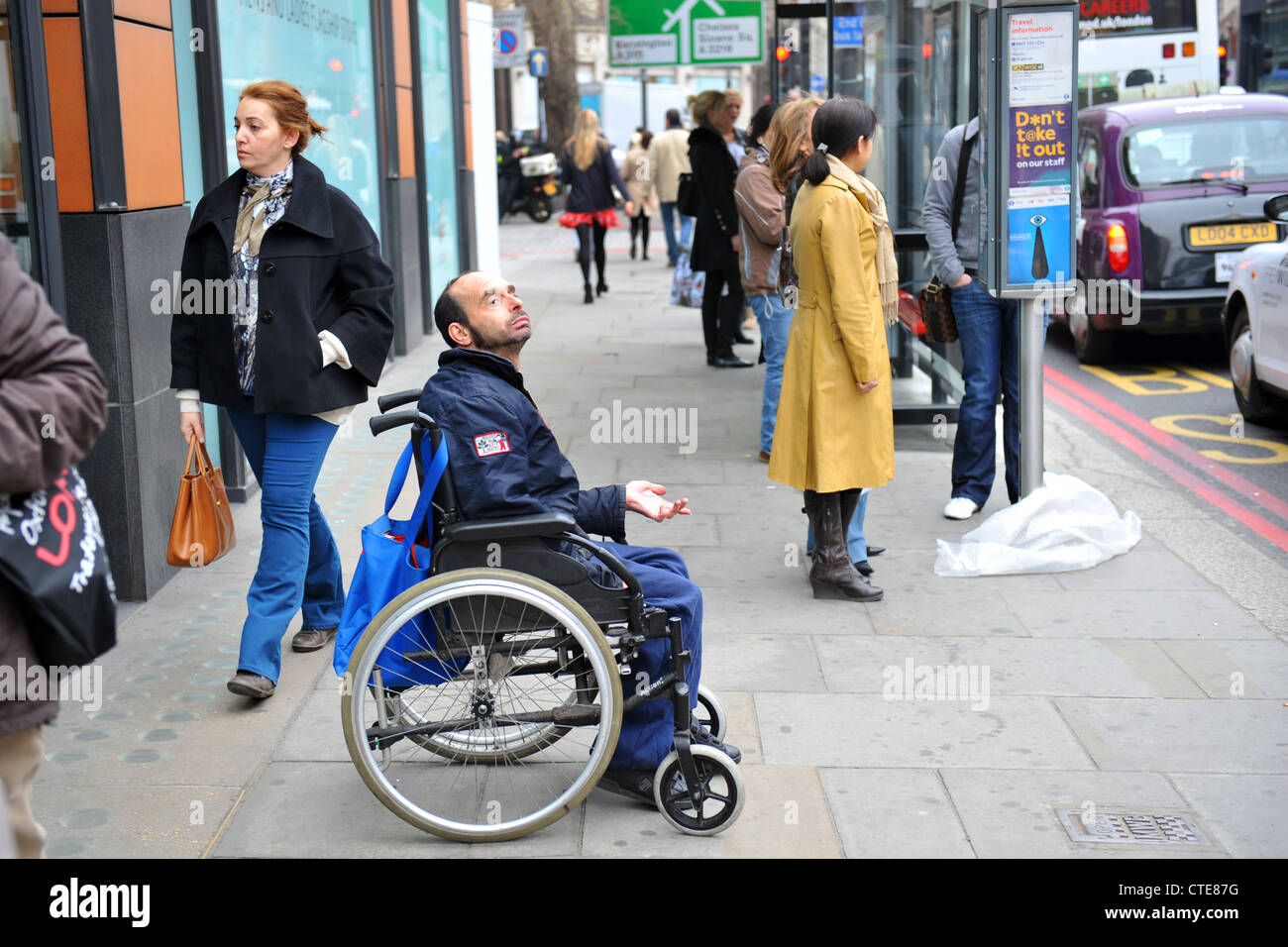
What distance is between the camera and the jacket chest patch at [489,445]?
3.46 m

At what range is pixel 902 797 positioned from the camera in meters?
3.75

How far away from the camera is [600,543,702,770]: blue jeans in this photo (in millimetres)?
3537

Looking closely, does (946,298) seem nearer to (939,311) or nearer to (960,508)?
(939,311)

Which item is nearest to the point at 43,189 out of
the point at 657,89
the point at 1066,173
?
the point at 1066,173

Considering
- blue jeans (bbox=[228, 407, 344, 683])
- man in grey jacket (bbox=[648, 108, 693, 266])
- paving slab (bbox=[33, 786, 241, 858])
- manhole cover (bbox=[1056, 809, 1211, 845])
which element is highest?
man in grey jacket (bbox=[648, 108, 693, 266])

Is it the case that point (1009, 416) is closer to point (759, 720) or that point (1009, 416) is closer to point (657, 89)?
point (759, 720)

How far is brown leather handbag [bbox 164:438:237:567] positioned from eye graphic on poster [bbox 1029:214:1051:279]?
3.42 m

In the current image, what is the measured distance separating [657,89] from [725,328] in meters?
26.9

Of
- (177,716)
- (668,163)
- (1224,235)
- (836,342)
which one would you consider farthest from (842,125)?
(668,163)

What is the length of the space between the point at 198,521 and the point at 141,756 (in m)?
0.68

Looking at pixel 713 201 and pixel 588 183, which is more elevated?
pixel 588 183

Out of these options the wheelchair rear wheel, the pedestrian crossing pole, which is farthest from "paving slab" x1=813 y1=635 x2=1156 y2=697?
the pedestrian crossing pole

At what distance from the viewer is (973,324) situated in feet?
21.2

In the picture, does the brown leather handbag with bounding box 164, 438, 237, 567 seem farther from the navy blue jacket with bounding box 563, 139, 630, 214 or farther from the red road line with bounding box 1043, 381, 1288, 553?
the navy blue jacket with bounding box 563, 139, 630, 214
